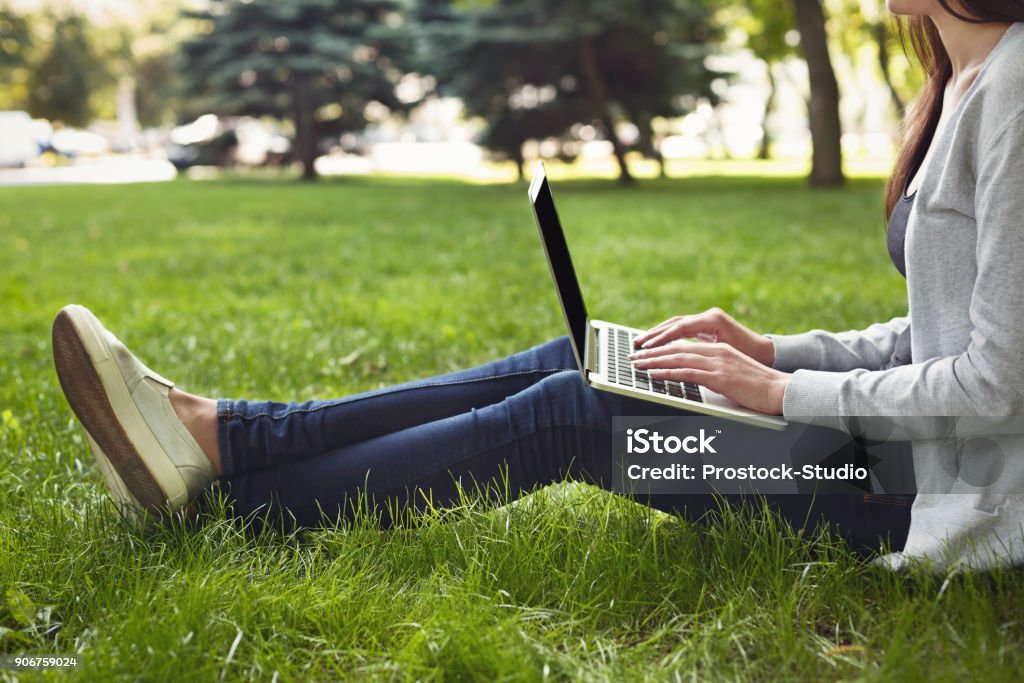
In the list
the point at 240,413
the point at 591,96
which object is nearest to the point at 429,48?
the point at 591,96

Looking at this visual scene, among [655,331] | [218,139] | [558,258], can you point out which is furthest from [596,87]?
[558,258]

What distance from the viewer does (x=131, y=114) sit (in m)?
52.2

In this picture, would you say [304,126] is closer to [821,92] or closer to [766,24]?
[766,24]

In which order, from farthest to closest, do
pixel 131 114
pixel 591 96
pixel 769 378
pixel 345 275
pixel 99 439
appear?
pixel 131 114 → pixel 591 96 → pixel 345 275 → pixel 99 439 → pixel 769 378

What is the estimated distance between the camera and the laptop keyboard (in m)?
2.08

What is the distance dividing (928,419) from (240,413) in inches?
58.9

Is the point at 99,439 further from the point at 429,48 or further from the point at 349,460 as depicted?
the point at 429,48

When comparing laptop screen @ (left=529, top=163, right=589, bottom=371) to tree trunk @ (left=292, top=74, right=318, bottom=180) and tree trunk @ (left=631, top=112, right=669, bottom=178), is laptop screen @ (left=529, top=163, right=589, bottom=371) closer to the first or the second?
tree trunk @ (left=631, top=112, right=669, bottom=178)

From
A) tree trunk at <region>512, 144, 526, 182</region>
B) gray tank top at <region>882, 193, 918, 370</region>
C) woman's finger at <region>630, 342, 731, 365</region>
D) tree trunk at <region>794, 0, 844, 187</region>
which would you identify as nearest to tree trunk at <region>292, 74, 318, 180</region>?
tree trunk at <region>512, 144, 526, 182</region>

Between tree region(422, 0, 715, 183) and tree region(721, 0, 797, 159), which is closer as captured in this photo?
tree region(422, 0, 715, 183)

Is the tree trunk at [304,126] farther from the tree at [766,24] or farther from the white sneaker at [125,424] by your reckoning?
the white sneaker at [125,424]

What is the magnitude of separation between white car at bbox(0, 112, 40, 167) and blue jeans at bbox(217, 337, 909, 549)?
3773cm

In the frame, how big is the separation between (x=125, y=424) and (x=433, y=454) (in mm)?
701

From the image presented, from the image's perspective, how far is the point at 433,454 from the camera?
2.20 metres
